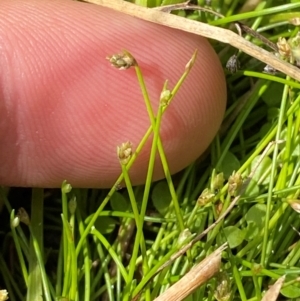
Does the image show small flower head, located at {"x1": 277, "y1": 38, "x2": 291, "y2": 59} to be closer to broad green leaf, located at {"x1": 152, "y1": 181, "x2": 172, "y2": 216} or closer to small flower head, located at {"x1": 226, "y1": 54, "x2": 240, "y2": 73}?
small flower head, located at {"x1": 226, "y1": 54, "x2": 240, "y2": 73}

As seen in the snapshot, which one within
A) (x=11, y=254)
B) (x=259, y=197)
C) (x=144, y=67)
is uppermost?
(x=144, y=67)

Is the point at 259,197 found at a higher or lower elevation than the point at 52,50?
lower

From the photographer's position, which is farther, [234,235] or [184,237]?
[234,235]

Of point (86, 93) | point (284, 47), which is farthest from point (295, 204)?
point (86, 93)

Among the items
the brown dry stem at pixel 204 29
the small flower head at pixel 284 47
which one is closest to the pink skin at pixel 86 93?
the brown dry stem at pixel 204 29

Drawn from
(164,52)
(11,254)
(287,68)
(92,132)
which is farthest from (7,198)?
(287,68)

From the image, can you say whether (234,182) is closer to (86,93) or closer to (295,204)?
(295,204)

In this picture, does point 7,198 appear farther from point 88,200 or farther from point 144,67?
point 144,67
